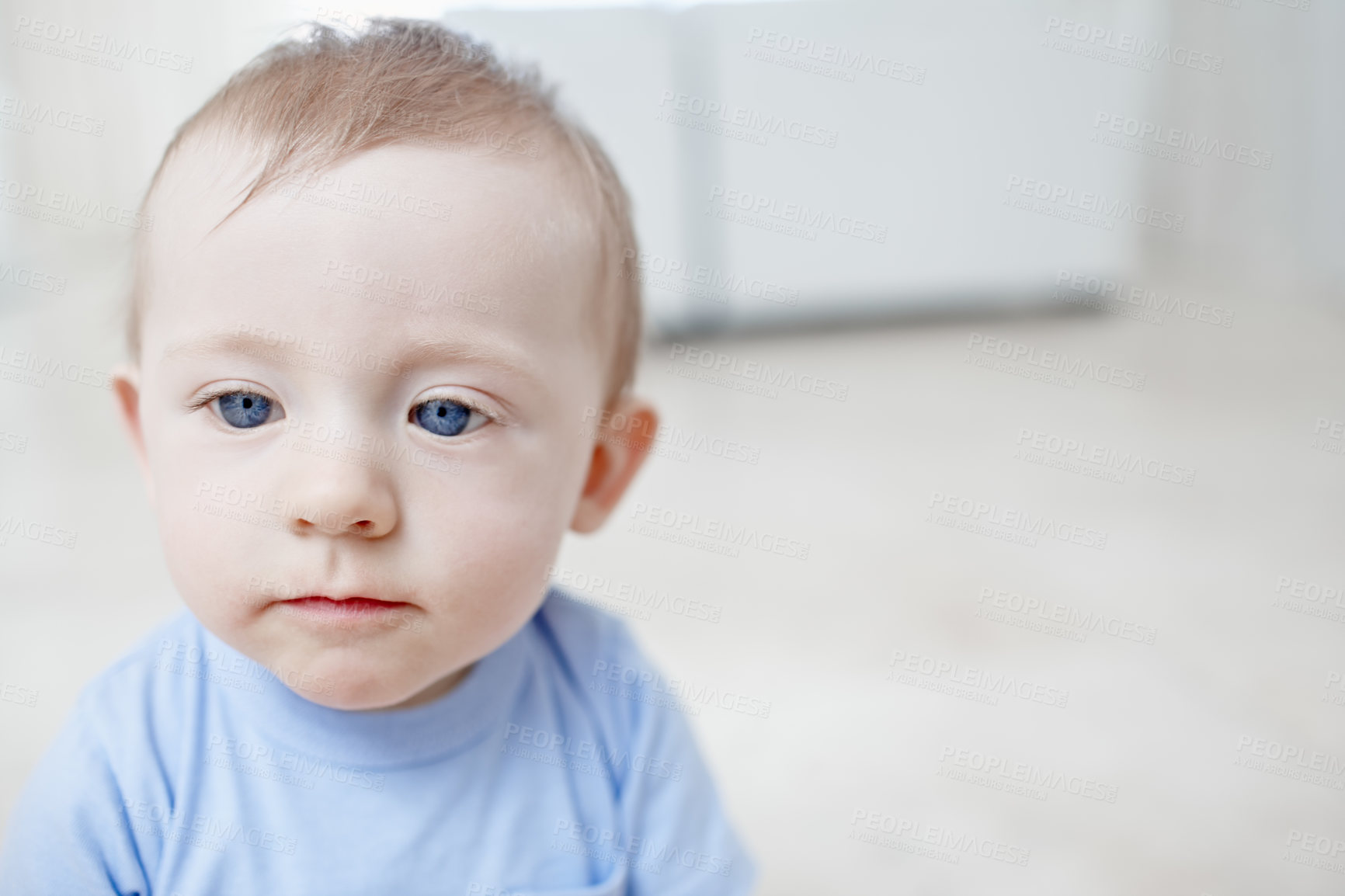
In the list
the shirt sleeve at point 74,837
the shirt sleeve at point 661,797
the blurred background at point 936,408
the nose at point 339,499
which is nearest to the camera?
the nose at point 339,499

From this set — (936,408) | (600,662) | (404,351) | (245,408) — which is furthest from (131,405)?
(936,408)

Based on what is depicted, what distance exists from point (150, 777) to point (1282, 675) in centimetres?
129

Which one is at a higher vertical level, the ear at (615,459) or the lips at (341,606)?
the ear at (615,459)

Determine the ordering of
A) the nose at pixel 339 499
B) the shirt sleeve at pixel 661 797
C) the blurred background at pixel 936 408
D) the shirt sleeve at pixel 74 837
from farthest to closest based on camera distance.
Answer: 1. the blurred background at pixel 936 408
2. the shirt sleeve at pixel 661 797
3. the shirt sleeve at pixel 74 837
4. the nose at pixel 339 499

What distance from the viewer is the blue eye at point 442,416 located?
2.47 ft

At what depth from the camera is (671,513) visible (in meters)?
2.04

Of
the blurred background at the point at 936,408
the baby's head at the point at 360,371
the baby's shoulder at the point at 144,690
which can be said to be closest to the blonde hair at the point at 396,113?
the baby's head at the point at 360,371

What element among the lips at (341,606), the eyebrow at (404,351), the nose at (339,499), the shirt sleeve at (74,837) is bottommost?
the shirt sleeve at (74,837)

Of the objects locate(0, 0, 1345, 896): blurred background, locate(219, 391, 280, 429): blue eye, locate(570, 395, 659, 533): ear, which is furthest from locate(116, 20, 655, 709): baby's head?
locate(0, 0, 1345, 896): blurred background

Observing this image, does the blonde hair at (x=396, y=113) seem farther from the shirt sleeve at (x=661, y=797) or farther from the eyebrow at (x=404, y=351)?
the shirt sleeve at (x=661, y=797)

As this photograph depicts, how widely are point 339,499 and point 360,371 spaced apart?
0.08m

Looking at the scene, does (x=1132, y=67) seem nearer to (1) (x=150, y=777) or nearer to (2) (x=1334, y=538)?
(2) (x=1334, y=538)

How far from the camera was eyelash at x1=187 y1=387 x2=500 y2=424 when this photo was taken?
2.44 ft

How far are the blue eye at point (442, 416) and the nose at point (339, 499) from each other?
0.17ft
